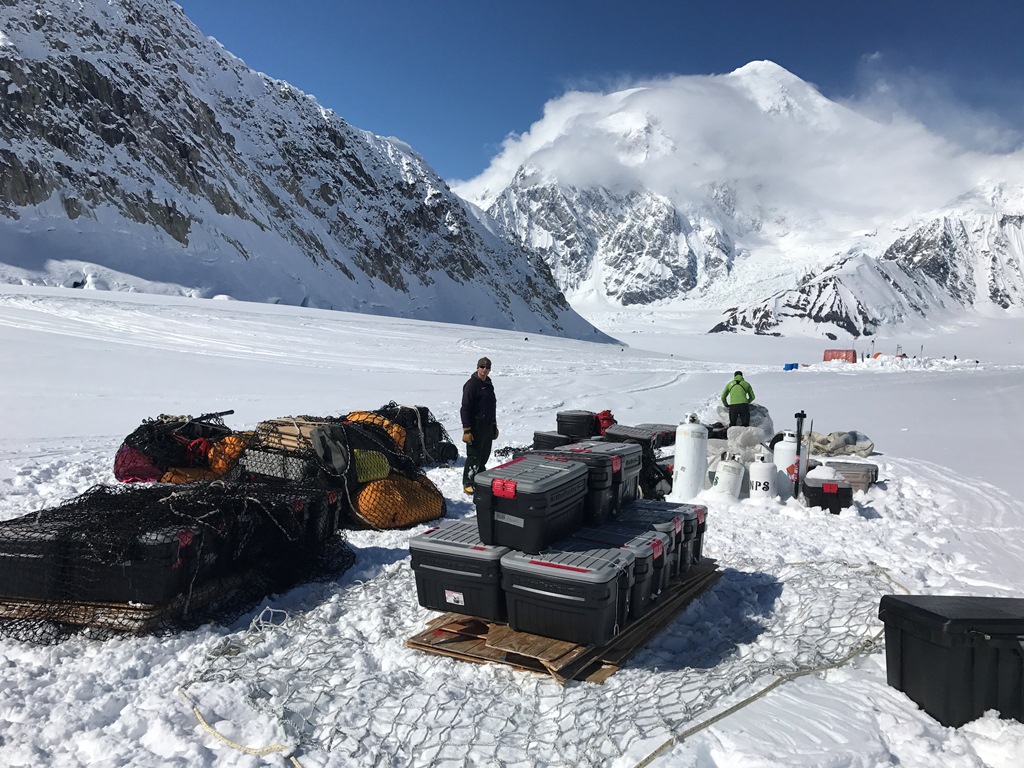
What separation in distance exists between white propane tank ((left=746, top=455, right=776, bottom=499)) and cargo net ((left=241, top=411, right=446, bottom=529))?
3161 mm

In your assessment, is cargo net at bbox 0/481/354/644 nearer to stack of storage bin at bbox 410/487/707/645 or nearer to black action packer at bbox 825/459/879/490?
stack of storage bin at bbox 410/487/707/645

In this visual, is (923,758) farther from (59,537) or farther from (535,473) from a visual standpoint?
(59,537)

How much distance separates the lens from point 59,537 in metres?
3.97

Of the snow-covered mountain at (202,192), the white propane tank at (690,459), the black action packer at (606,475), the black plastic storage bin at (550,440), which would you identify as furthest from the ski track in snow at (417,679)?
the snow-covered mountain at (202,192)

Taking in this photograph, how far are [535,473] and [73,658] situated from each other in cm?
264

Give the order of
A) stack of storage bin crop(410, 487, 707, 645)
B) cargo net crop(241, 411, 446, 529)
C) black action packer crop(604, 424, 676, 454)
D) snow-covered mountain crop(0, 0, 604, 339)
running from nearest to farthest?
1. stack of storage bin crop(410, 487, 707, 645)
2. cargo net crop(241, 411, 446, 529)
3. black action packer crop(604, 424, 676, 454)
4. snow-covered mountain crop(0, 0, 604, 339)

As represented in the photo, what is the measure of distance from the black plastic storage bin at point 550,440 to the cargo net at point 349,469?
1.43 metres

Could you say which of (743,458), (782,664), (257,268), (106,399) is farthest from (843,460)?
(257,268)

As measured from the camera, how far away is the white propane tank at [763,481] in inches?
281

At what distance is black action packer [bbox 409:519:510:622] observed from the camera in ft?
12.9

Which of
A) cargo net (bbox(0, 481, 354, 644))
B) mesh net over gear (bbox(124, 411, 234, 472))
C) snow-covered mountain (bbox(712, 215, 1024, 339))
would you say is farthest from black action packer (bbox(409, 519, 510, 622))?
snow-covered mountain (bbox(712, 215, 1024, 339))

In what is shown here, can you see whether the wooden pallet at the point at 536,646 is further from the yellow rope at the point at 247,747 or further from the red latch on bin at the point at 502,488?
the yellow rope at the point at 247,747

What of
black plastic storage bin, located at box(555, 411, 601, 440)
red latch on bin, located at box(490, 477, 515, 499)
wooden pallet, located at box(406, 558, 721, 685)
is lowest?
wooden pallet, located at box(406, 558, 721, 685)

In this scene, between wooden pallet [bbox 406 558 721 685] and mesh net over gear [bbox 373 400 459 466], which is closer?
wooden pallet [bbox 406 558 721 685]
